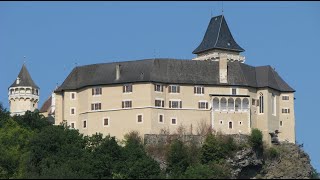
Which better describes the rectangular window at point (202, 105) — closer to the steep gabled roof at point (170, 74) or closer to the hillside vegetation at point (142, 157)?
the steep gabled roof at point (170, 74)

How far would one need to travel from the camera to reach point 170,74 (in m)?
124

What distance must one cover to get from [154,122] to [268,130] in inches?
528

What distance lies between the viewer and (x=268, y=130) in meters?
125

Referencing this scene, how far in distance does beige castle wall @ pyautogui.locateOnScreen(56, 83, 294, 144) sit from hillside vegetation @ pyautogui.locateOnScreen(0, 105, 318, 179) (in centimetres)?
161

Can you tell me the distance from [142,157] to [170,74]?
475 inches

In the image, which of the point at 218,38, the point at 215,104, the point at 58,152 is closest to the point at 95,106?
the point at 58,152

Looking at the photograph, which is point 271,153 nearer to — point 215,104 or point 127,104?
point 215,104

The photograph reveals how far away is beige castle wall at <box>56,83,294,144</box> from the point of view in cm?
12119

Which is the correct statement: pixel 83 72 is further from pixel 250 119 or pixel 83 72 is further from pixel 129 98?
pixel 250 119

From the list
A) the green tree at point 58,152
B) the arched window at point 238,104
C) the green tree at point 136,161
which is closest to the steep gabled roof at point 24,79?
the green tree at point 58,152

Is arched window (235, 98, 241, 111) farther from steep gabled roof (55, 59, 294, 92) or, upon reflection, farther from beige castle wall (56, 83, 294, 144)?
steep gabled roof (55, 59, 294, 92)

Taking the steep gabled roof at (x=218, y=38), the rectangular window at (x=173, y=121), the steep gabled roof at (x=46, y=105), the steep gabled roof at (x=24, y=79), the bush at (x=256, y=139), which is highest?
the steep gabled roof at (x=218, y=38)

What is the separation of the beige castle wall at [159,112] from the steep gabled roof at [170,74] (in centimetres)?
80

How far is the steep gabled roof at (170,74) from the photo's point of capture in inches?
4870
